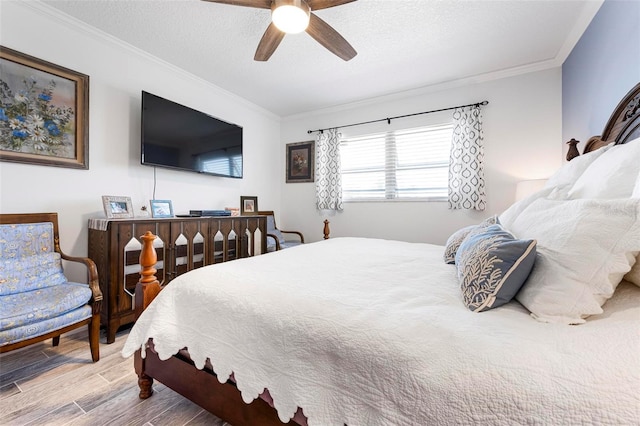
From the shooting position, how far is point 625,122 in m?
1.64

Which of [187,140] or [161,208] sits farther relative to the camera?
[187,140]

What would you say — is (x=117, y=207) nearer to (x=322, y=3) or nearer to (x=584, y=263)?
(x=322, y=3)

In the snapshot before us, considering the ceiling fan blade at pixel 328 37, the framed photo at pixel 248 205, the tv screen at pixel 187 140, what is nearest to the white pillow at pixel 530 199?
the ceiling fan blade at pixel 328 37

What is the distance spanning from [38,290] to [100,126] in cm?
148

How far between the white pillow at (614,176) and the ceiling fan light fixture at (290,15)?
69.7 inches

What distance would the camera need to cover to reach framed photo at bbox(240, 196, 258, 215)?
3854mm

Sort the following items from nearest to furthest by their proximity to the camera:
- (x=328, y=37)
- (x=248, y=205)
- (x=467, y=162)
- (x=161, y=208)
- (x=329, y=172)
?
(x=328, y=37), (x=161, y=208), (x=467, y=162), (x=248, y=205), (x=329, y=172)

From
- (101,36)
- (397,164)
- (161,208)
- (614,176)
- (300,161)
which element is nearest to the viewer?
(614,176)

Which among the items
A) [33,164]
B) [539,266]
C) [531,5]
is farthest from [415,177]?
[33,164]

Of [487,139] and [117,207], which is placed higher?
[487,139]

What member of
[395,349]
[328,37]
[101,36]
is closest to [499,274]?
[395,349]

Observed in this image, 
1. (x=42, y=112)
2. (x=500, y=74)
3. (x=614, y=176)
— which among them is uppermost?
(x=500, y=74)

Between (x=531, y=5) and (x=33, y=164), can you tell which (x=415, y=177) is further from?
(x=33, y=164)

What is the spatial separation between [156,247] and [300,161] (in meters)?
2.63
